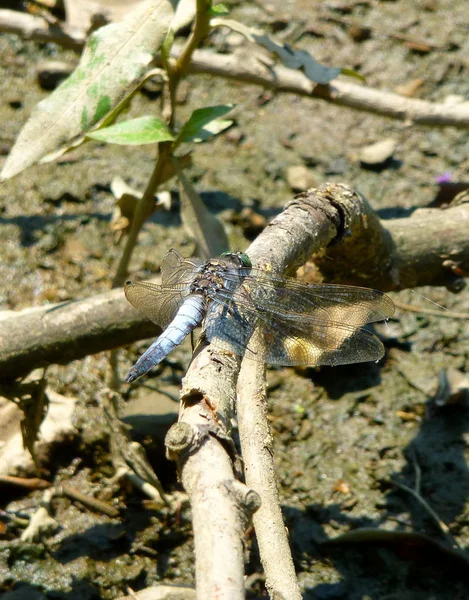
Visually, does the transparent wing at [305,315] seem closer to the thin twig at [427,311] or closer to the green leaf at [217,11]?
the green leaf at [217,11]

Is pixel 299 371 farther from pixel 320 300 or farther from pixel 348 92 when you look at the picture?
pixel 348 92

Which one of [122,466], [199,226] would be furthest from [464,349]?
[122,466]

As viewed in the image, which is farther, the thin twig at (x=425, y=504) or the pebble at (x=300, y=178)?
the pebble at (x=300, y=178)

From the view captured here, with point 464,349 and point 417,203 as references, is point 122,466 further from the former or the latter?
point 417,203

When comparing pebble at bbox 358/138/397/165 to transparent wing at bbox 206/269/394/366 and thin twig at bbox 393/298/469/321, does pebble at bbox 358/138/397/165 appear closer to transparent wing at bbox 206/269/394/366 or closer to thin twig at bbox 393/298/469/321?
thin twig at bbox 393/298/469/321

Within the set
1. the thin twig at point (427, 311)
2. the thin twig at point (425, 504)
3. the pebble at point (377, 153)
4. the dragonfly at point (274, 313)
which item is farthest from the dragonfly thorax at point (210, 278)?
the pebble at point (377, 153)

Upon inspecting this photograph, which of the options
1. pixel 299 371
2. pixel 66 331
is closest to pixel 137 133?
pixel 66 331
